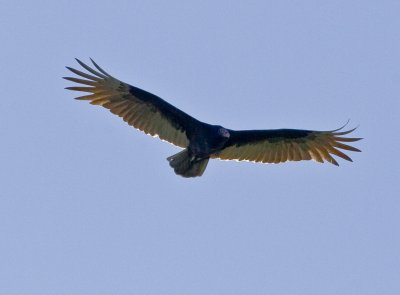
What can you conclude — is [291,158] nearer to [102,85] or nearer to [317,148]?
[317,148]

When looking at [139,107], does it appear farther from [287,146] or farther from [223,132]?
[287,146]

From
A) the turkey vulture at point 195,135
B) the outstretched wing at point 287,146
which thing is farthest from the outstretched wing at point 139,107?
the outstretched wing at point 287,146

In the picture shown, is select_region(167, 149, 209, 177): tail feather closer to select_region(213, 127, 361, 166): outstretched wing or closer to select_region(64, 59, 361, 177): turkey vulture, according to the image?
select_region(64, 59, 361, 177): turkey vulture

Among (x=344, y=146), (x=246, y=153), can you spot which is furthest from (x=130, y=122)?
(x=344, y=146)

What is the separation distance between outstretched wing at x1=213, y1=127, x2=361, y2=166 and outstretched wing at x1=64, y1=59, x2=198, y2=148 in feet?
3.16

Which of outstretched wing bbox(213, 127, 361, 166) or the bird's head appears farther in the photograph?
outstretched wing bbox(213, 127, 361, 166)

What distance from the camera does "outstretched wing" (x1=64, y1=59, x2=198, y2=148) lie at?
20672 millimetres

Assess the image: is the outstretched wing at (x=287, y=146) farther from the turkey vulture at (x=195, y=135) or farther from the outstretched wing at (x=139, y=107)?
the outstretched wing at (x=139, y=107)

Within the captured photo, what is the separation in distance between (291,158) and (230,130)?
1.27 metres

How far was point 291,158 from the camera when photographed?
21.7 metres

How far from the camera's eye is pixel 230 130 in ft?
68.8

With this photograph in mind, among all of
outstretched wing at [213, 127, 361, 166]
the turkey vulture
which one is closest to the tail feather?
the turkey vulture

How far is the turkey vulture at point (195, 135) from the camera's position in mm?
20406

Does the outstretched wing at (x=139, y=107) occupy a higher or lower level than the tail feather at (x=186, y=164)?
higher
